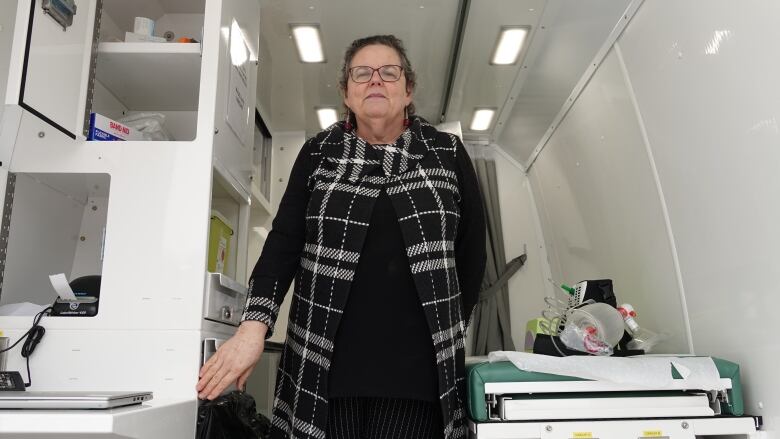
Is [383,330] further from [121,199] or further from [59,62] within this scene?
[59,62]

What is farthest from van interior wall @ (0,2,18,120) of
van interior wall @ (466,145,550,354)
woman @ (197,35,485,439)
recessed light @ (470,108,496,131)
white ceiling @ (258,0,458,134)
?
van interior wall @ (466,145,550,354)

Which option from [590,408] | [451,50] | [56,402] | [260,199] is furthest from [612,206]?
[56,402]

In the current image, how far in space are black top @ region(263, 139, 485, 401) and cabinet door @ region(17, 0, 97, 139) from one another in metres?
0.63

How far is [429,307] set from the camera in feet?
4.66

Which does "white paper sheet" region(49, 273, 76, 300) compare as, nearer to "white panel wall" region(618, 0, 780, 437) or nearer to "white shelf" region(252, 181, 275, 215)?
"white shelf" region(252, 181, 275, 215)

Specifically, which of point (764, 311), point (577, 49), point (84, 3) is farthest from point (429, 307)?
point (577, 49)

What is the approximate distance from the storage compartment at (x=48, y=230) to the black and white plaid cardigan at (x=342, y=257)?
0.53 metres

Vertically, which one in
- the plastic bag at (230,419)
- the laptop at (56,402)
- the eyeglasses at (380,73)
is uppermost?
the eyeglasses at (380,73)

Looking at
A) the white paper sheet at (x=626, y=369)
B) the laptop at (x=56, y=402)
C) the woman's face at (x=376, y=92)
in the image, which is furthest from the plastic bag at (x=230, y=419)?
the woman's face at (x=376, y=92)

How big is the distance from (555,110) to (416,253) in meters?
1.98

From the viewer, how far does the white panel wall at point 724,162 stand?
145 centimetres

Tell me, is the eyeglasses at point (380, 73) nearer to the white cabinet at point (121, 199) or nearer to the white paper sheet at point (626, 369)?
the white cabinet at point (121, 199)

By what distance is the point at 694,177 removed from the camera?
1842mm

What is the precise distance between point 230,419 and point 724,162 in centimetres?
148
